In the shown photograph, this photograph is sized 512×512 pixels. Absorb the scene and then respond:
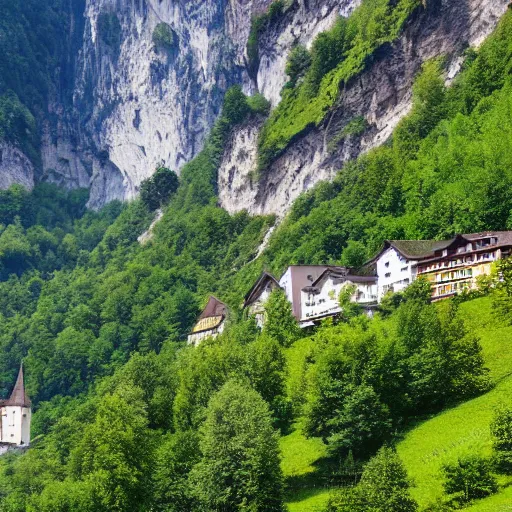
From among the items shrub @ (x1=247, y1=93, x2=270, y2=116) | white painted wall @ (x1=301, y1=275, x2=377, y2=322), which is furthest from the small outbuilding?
shrub @ (x1=247, y1=93, x2=270, y2=116)

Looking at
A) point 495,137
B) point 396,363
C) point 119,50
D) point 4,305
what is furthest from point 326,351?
point 119,50

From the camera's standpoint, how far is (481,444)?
4372 cm

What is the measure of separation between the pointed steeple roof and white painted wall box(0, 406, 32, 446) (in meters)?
0.67

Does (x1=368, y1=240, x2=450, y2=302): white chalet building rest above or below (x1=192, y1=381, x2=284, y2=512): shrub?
above

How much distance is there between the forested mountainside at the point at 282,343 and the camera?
48125mm

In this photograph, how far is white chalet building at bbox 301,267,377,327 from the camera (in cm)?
7844

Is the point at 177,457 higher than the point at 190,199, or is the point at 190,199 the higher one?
the point at 190,199

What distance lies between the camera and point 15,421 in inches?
4653

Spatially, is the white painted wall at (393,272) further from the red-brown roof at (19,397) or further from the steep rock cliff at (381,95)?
the red-brown roof at (19,397)

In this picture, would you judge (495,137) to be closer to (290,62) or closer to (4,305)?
(290,62)

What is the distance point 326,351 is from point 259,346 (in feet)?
33.5

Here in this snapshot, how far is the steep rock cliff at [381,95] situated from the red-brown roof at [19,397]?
38.9 metres

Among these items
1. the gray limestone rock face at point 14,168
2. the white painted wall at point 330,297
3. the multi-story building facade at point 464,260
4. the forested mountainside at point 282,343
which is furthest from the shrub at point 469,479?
the gray limestone rock face at point 14,168

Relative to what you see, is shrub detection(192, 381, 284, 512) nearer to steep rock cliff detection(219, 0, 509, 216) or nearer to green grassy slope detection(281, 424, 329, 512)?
green grassy slope detection(281, 424, 329, 512)
